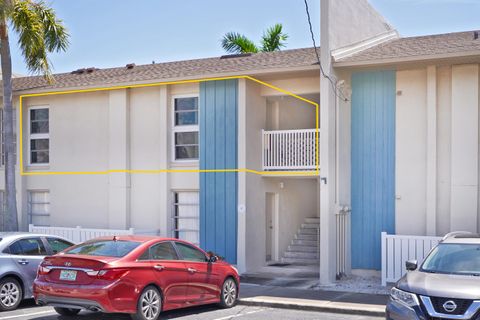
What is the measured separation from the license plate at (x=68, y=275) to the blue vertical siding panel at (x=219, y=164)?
7.07m

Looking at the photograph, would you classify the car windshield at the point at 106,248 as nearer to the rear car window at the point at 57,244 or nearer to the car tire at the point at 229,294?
the rear car window at the point at 57,244

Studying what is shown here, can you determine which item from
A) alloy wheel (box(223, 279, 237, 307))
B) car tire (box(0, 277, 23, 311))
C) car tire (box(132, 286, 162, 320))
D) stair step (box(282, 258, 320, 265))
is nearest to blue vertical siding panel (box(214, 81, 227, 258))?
stair step (box(282, 258, 320, 265))

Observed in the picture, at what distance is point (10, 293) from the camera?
11.9 m

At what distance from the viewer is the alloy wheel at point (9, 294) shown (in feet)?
38.8

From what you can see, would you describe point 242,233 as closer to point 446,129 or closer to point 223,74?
point 223,74

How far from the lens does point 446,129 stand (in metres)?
15.4

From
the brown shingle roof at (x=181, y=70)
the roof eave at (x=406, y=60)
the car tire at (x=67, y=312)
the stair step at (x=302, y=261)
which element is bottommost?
the stair step at (x=302, y=261)

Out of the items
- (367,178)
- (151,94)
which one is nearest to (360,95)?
(367,178)

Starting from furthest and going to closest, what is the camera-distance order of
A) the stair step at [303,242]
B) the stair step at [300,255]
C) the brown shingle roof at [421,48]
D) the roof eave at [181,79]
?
the stair step at [303,242], the stair step at [300,255], the roof eave at [181,79], the brown shingle roof at [421,48]

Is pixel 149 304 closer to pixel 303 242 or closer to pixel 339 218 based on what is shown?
pixel 339 218

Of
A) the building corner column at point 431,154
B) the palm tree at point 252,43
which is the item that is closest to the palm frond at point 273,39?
the palm tree at point 252,43

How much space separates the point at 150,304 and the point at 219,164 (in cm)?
715

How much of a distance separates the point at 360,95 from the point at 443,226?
3.62m

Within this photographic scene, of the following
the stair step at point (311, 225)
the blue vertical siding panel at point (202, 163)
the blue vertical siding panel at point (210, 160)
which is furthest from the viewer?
the stair step at point (311, 225)
